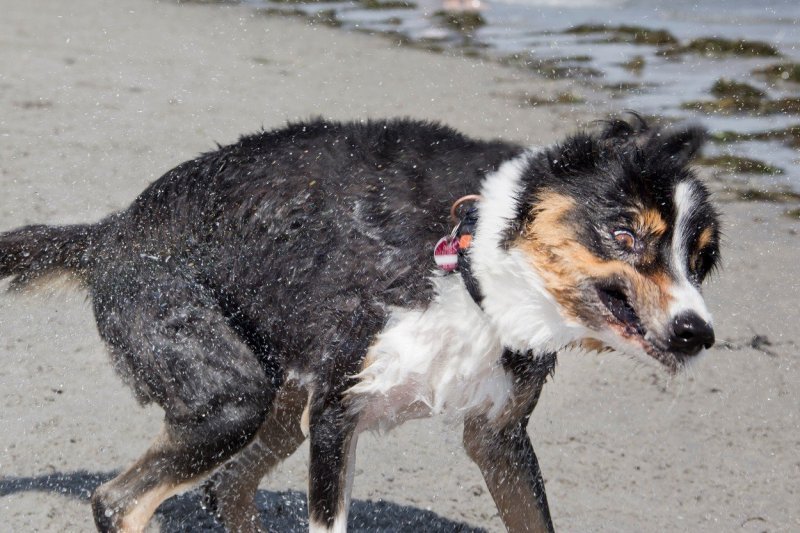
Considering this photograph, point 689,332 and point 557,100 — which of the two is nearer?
point 689,332

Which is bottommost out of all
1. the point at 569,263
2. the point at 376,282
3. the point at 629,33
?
the point at 629,33

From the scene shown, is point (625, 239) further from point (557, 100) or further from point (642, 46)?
point (642, 46)

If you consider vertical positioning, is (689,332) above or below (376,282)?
above

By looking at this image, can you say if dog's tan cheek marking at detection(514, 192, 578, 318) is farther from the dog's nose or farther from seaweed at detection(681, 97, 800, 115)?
seaweed at detection(681, 97, 800, 115)

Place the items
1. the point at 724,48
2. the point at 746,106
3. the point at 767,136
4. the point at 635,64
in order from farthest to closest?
the point at 724,48 < the point at 635,64 < the point at 746,106 < the point at 767,136

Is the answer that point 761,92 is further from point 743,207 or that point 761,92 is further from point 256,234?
point 256,234

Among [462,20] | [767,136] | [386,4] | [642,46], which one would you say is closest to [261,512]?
[767,136]

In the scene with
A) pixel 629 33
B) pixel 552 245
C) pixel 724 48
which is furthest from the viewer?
pixel 629 33

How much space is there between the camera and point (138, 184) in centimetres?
829

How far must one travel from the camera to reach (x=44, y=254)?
191 inches

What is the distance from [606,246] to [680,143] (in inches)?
20.6

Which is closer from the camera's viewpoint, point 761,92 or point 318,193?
point 318,193

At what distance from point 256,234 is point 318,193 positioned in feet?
0.99

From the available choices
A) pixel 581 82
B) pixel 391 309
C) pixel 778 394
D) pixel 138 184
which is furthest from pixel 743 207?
pixel 391 309
